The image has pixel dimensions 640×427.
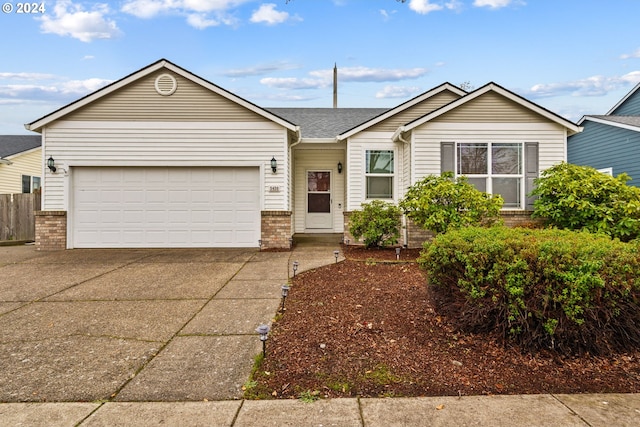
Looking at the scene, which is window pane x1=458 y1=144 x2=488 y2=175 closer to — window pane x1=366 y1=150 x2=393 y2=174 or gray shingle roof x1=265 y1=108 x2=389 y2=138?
window pane x1=366 y1=150 x2=393 y2=174

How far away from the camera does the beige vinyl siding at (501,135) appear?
959cm

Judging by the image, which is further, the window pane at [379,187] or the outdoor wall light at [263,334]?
the window pane at [379,187]

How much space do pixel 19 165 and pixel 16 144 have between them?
6.84 feet

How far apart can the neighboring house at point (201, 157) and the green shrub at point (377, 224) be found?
1137 millimetres

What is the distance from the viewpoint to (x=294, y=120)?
1412cm

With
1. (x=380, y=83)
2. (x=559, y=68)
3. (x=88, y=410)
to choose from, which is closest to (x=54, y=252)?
(x=88, y=410)

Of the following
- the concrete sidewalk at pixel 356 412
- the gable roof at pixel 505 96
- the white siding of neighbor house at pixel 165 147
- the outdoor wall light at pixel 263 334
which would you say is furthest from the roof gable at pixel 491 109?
the concrete sidewalk at pixel 356 412

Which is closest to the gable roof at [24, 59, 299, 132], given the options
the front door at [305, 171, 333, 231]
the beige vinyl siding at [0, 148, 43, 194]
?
the front door at [305, 171, 333, 231]

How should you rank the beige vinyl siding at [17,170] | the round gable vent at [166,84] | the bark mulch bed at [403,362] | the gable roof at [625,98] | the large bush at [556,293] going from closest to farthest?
the bark mulch bed at [403,362]
the large bush at [556,293]
the round gable vent at [166,84]
the gable roof at [625,98]
the beige vinyl siding at [17,170]

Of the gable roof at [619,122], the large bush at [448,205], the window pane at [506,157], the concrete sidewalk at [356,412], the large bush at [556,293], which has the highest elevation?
the gable roof at [619,122]

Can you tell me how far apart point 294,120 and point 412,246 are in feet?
23.2

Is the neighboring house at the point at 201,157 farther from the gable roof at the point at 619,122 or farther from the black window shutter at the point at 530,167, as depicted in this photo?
the gable roof at the point at 619,122

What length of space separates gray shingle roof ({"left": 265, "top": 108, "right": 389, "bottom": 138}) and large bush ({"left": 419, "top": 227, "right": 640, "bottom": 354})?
8835 millimetres

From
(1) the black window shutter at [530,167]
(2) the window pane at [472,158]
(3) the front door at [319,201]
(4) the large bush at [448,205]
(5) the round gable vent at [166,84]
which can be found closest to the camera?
(4) the large bush at [448,205]
